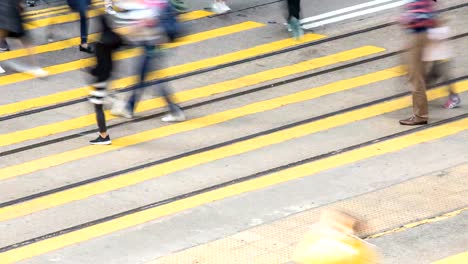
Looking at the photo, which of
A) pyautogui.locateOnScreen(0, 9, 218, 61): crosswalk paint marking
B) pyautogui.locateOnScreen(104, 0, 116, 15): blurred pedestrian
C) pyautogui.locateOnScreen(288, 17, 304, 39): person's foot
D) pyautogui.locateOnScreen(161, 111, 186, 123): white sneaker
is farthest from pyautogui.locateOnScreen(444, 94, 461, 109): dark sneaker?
pyautogui.locateOnScreen(104, 0, 116, 15): blurred pedestrian

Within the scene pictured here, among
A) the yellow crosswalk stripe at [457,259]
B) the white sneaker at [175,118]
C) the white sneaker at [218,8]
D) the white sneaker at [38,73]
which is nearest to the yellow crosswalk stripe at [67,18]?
the white sneaker at [218,8]

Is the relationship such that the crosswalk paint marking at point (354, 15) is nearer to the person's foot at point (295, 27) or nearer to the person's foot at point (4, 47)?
the person's foot at point (295, 27)

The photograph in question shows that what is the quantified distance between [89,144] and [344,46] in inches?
199

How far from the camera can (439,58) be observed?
14039mm

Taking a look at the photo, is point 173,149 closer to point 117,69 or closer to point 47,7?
point 117,69

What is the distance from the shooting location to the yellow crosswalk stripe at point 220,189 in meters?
11.2

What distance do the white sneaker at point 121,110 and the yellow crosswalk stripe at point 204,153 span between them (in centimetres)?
54

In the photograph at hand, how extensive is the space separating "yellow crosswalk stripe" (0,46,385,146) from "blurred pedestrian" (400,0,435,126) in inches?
105

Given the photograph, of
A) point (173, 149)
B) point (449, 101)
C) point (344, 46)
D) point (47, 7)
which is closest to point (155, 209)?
point (173, 149)

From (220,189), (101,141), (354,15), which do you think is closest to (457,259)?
(220,189)

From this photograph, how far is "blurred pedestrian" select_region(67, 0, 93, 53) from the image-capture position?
17692mm

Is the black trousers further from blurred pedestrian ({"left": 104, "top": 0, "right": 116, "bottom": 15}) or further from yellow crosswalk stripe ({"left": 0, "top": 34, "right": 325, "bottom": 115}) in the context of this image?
blurred pedestrian ({"left": 104, "top": 0, "right": 116, "bottom": 15})

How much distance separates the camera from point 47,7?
819 inches

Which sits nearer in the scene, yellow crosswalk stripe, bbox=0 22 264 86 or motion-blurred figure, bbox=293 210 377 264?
motion-blurred figure, bbox=293 210 377 264
